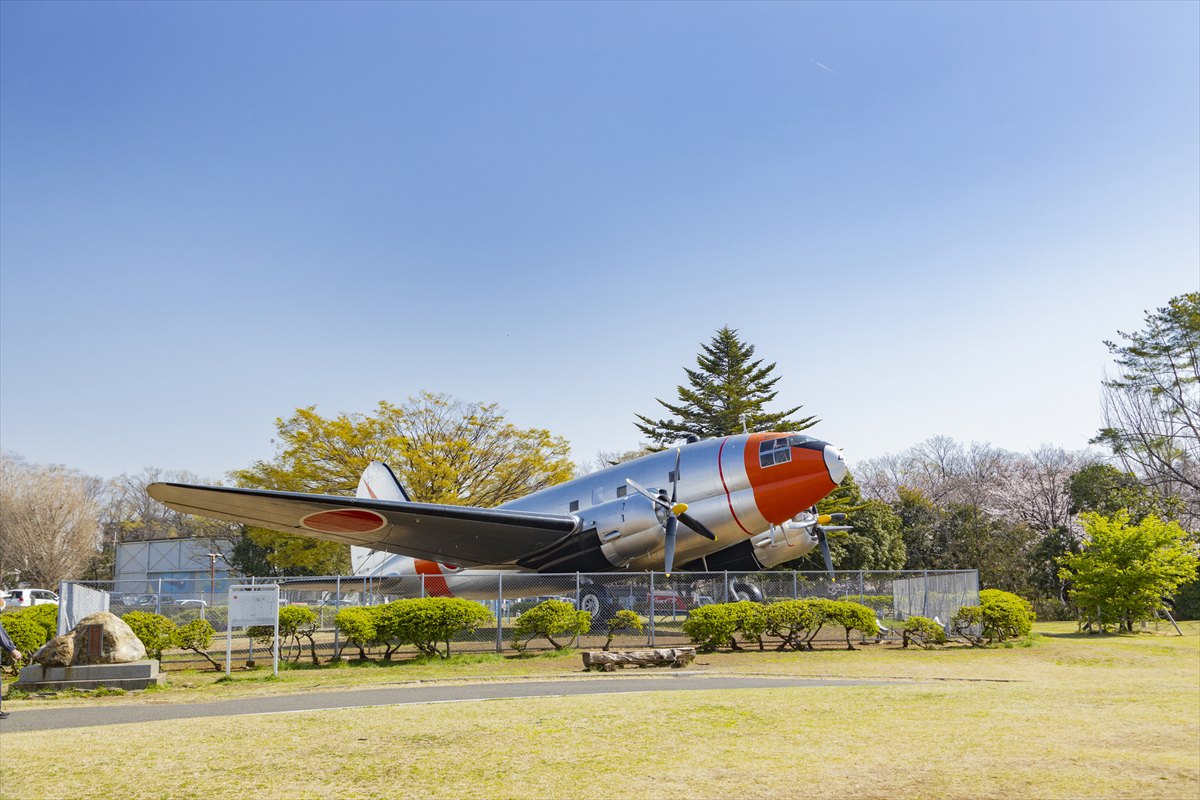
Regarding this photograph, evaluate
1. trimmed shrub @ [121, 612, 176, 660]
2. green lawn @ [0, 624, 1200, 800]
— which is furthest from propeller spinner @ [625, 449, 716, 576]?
trimmed shrub @ [121, 612, 176, 660]

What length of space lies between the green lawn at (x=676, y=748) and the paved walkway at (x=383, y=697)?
0.87m

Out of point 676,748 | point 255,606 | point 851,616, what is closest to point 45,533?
point 255,606

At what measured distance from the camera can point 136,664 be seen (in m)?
14.8

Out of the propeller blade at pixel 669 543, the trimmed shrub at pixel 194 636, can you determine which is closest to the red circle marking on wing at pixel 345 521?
the trimmed shrub at pixel 194 636

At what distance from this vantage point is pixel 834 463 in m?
21.6

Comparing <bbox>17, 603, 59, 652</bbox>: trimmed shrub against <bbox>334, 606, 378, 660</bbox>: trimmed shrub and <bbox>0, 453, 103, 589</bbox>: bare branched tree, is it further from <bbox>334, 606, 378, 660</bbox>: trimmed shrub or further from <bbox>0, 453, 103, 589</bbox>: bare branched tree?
<bbox>0, 453, 103, 589</bbox>: bare branched tree

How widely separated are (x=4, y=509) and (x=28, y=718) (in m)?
58.2

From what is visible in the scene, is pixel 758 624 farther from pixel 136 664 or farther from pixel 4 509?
pixel 4 509

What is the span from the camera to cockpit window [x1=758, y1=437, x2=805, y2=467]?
21609mm

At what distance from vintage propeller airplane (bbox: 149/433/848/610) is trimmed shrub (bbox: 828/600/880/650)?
2897 millimetres

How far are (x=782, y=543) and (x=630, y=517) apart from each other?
5198mm

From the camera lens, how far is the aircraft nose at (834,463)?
21.5m

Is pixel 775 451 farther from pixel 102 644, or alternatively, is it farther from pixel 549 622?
pixel 102 644

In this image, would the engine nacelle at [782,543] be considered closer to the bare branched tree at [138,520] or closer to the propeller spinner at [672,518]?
the propeller spinner at [672,518]
